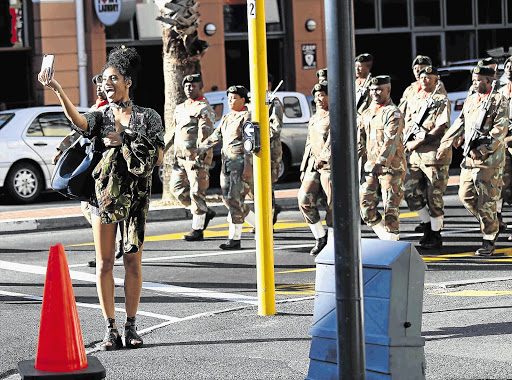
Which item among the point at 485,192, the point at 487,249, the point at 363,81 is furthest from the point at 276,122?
the point at 487,249

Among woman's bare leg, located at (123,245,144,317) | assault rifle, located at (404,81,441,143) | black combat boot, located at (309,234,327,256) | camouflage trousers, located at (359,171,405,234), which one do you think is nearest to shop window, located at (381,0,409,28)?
assault rifle, located at (404,81,441,143)

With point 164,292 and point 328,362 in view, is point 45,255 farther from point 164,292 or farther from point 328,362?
point 328,362

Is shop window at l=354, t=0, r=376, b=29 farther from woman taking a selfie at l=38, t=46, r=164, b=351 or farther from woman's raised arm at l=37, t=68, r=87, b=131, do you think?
woman's raised arm at l=37, t=68, r=87, b=131

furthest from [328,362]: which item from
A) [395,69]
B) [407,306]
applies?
[395,69]

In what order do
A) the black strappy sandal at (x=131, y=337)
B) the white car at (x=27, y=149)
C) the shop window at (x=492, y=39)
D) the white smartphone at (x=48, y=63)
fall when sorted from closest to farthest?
the white smartphone at (x=48, y=63) < the black strappy sandal at (x=131, y=337) < the white car at (x=27, y=149) < the shop window at (x=492, y=39)

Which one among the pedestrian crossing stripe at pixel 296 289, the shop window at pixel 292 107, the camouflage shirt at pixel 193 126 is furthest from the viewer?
the shop window at pixel 292 107

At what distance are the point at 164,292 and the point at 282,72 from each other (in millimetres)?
17967

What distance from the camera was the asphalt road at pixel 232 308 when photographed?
21.9ft

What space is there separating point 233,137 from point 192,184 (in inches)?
43.0

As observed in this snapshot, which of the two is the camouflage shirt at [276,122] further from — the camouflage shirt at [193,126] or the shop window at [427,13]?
the shop window at [427,13]

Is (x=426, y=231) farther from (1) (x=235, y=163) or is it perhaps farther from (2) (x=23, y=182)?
(2) (x=23, y=182)

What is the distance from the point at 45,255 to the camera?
12344 mm

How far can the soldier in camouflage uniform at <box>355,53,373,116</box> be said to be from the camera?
1245cm

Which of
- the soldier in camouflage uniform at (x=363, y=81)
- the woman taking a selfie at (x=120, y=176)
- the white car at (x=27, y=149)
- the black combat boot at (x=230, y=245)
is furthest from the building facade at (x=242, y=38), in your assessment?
the woman taking a selfie at (x=120, y=176)
